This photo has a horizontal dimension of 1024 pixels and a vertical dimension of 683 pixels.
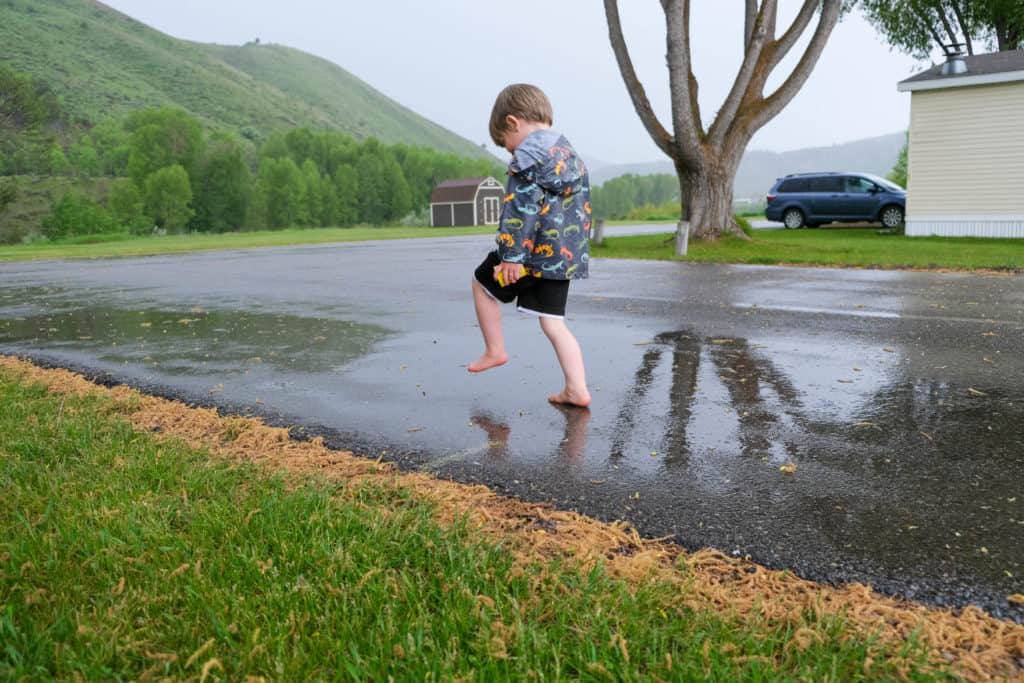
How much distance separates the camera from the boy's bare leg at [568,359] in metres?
4.21

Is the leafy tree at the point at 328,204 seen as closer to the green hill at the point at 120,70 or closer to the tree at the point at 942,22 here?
the green hill at the point at 120,70

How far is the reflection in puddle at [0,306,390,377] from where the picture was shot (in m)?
5.89

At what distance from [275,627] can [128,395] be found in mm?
3274

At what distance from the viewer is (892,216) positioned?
25.2m

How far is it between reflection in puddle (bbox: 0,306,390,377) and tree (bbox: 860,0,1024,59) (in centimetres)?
2808

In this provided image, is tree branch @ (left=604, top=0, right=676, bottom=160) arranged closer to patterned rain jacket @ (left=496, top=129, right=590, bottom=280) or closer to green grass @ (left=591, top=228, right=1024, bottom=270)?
green grass @ (left=591, top=228, right=1024, bottom=270)

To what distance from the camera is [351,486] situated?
119 inches

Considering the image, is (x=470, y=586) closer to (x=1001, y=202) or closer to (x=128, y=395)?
(x=128, y=395)

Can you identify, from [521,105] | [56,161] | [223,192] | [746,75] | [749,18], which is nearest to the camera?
[521,105]

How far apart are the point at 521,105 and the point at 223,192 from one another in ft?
294

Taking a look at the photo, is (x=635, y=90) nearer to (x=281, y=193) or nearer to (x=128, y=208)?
(x=128, y=208)

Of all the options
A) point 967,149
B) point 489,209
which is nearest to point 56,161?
point 489,209

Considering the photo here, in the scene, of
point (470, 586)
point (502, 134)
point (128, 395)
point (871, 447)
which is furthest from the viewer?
point (128, 395)

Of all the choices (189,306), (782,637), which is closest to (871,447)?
(782,637)
